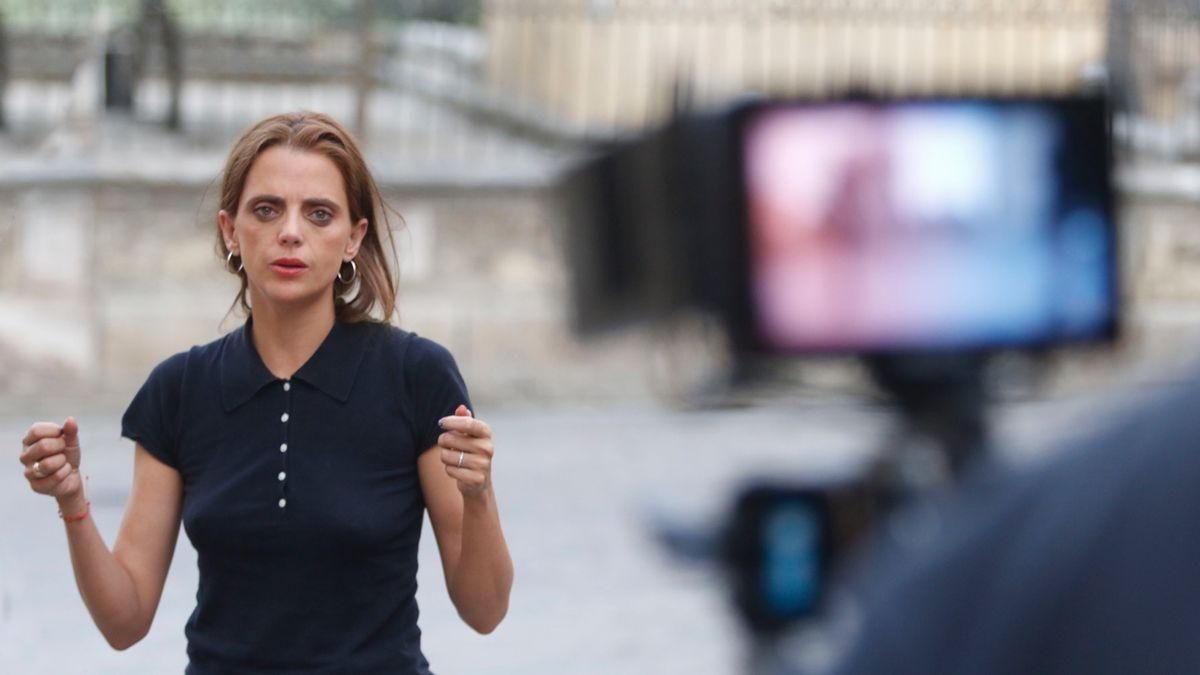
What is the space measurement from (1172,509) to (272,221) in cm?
129

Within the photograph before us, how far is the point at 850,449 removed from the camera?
1064 cm

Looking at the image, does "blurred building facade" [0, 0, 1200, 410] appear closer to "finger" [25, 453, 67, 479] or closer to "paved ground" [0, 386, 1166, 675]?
"paved ground" [0, 386, 1166, 675]

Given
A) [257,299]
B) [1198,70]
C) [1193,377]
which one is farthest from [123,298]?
[1193,377]

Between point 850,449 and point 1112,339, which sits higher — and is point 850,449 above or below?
below

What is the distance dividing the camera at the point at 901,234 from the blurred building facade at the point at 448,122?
24.5ft

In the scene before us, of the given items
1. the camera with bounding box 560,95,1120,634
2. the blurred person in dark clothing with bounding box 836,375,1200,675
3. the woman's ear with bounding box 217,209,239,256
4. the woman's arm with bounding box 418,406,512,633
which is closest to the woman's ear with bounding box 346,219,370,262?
the woman's ear with bounding box 217,209,239,256

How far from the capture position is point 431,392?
1.79m

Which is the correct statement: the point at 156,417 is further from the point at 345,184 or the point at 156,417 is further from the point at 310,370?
the point at 345,184

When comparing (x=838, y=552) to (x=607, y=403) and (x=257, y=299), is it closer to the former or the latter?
(x=257, y=299)

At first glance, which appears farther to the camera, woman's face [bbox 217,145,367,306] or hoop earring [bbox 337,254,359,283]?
hoop earring [bbox 337,254,359,283]

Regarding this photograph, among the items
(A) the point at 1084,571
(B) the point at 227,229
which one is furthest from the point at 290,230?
(A) the point at 1084,571

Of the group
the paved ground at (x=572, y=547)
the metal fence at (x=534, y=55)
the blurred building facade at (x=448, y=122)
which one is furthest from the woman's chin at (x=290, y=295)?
the metal fence at (x=534, y=55)

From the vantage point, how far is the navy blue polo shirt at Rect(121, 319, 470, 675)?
5.65ft

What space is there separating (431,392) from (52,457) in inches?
13.4
